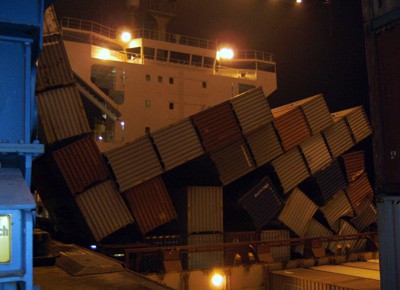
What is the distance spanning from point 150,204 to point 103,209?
1758mm

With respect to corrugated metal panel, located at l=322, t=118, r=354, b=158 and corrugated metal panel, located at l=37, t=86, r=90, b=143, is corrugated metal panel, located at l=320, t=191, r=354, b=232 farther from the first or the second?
corrugated metal panel, located at l=37, t=86, r=90, b=143

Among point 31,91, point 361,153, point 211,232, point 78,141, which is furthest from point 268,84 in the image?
point 31,91

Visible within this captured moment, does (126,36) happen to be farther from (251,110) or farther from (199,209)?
(199,209)

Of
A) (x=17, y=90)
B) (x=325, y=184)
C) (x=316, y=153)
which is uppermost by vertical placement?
(x=316, y=153)

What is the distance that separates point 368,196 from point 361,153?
2.58 meters

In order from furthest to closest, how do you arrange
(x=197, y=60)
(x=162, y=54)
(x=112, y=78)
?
1. (x=197, y=60)
2. (x=162, y=54)
3. (x=112, y=78)

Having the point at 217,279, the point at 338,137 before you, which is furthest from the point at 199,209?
the point at 338,137

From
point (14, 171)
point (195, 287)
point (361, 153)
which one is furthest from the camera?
point (361, 153)

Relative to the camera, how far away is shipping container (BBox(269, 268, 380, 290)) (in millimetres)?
12173

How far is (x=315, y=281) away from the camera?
42.2ft

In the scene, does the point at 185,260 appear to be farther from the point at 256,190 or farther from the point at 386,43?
the point at 386,43

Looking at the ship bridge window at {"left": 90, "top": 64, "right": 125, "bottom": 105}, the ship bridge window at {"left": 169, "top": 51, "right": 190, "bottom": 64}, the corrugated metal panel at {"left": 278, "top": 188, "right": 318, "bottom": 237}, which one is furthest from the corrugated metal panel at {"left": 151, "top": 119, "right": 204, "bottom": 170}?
the ship bridge window at {"left": 169, "top": 51, "right": 190, "bottom": 64}

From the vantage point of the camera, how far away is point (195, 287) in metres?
13.7

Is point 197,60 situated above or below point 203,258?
above
